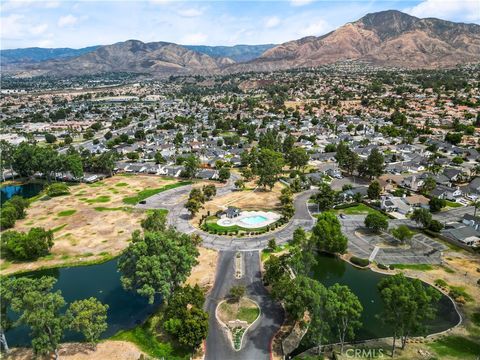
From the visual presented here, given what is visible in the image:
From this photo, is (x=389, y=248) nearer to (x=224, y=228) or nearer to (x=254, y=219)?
(x=254, y=219)

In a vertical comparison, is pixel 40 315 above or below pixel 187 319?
above

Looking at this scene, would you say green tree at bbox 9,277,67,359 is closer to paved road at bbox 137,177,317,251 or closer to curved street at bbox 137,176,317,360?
curved street at bbox 137,176,317,360

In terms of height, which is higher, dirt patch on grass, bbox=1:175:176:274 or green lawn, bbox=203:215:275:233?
green lawn, bbox=203:215:275:233

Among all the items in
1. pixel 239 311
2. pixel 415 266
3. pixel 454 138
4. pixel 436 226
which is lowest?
pixel 415 266

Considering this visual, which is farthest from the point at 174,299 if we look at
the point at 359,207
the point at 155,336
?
the point at 359,207

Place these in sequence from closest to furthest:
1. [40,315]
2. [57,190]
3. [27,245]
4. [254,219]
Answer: [40,315], [27,245], [254,219], [57,190]

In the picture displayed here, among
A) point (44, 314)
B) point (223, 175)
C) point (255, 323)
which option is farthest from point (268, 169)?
point (44, 314)

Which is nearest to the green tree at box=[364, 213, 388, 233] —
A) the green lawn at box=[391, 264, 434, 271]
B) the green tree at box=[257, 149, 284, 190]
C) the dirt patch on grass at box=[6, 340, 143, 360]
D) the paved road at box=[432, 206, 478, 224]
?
the green lawn at box=[391, 264, 434, 271]
